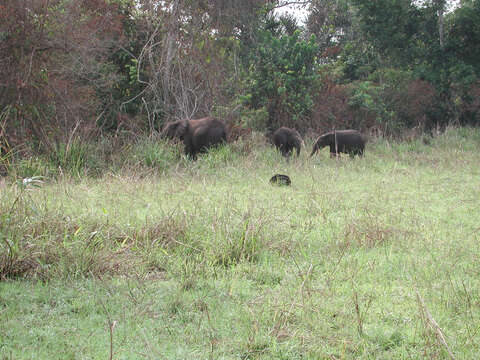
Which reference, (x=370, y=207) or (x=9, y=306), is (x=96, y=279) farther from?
(x=370, y=207)

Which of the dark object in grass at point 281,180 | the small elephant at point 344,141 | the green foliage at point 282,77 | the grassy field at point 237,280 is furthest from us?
the green foliage at point 282,77

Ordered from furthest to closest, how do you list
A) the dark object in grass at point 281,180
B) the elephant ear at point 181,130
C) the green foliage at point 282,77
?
the green foliage at point 282,77
the elephant ear at point 181,130
the dark object in grass at point 281,180

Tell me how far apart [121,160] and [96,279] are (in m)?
6.36

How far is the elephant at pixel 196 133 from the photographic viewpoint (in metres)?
11.8

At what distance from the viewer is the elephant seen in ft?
38.8

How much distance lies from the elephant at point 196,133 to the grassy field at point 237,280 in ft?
16.8

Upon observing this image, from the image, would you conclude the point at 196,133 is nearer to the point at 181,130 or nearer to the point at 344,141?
the point at 181,130

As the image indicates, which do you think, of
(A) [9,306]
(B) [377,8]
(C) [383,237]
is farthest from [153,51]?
(A) [9,306]

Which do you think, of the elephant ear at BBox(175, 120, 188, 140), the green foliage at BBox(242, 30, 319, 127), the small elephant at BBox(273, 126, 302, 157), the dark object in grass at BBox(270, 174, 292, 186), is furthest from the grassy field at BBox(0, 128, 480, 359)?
the green foliage at BBox(242, 30, 319, 127)

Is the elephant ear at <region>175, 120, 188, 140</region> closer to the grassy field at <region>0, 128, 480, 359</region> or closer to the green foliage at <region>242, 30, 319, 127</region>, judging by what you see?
the green foliage at <region>242, 30, 319, 127</region>

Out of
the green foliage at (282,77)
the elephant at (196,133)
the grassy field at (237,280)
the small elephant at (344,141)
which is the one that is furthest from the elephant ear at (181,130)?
the grassy field at (237,280)

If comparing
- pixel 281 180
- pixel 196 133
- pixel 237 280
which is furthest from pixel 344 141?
pixel 237 280

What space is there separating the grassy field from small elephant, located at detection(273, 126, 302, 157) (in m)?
5.57

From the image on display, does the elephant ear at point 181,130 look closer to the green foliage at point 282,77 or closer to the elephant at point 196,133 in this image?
the elephant at point 196,133
